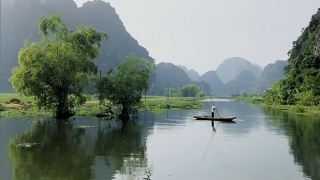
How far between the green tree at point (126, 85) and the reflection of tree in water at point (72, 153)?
43.3ft

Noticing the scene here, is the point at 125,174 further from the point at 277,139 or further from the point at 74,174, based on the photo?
the point at 277,139

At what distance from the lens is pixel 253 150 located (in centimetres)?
2130

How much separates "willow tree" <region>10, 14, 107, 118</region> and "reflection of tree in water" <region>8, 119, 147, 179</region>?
1035 centimetres

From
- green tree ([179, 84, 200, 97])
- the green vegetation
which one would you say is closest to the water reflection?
the green vegetation

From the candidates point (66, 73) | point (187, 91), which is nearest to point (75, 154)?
point (66, 73)

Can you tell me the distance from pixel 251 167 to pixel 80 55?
90.8 feet

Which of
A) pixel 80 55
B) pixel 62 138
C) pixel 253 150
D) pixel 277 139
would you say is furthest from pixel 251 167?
pixel 80 55

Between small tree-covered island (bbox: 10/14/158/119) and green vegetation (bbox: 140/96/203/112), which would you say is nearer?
small tree-covered island (bbox: 10/14/158/119)

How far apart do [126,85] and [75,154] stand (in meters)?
23.4

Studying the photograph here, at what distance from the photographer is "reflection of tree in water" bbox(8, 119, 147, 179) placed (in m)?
14.4

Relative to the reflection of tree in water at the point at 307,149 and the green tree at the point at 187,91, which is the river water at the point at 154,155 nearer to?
the reflection of tree in water at the point at 307,149

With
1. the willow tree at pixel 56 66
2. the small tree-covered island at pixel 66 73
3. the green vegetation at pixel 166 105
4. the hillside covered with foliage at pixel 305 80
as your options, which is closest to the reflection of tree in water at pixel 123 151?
the willow tree at pixel 56 66

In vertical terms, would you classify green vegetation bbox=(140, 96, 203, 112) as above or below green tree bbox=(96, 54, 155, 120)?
below

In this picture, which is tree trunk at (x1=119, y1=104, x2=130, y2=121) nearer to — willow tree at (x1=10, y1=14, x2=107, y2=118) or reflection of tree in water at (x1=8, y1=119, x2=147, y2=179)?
willow tree at (x1=10, y1=14, x2=107, y2=118)
